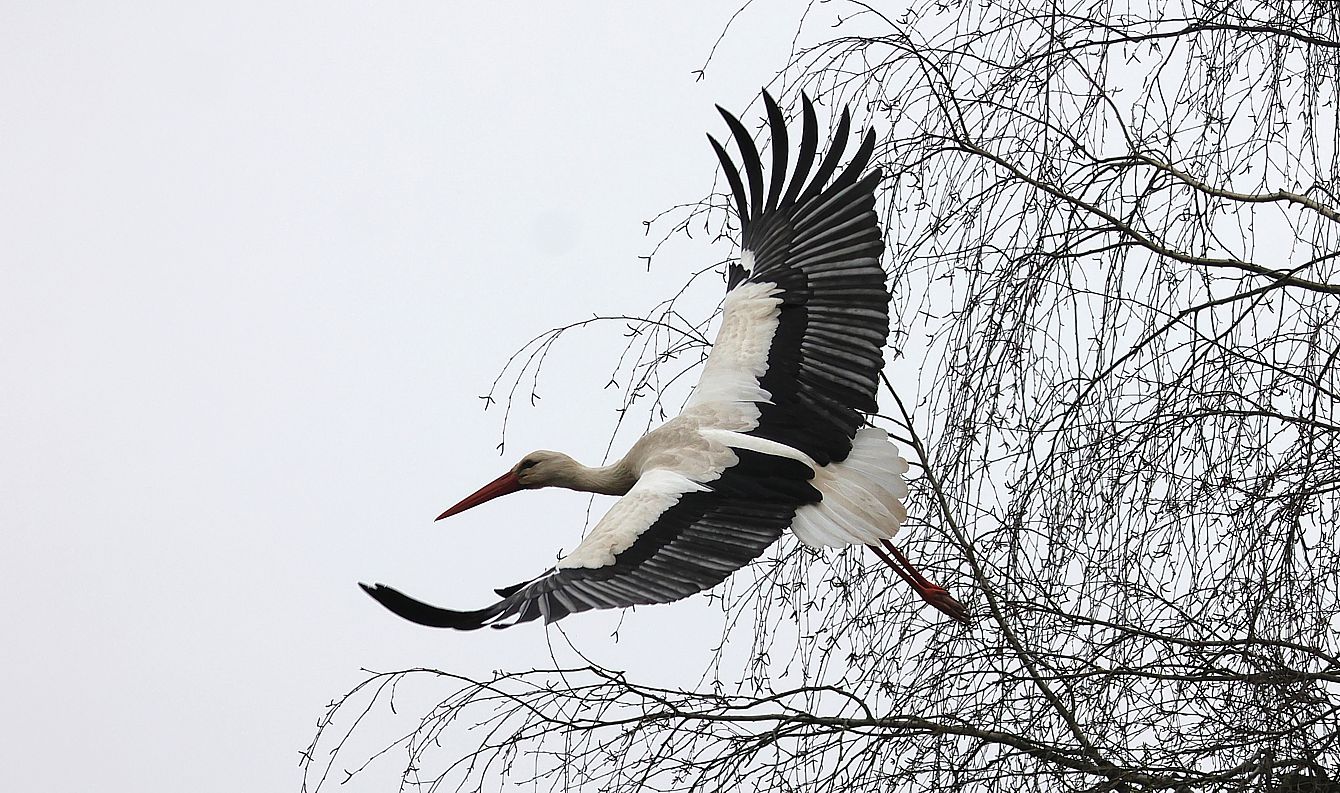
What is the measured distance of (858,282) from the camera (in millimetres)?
4309

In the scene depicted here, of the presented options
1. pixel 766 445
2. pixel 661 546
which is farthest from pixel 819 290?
pixel 661 546

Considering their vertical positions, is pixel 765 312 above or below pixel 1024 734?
above

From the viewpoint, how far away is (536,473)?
4266 millimetres

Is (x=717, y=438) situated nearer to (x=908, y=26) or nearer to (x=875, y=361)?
(x=875, y=361)

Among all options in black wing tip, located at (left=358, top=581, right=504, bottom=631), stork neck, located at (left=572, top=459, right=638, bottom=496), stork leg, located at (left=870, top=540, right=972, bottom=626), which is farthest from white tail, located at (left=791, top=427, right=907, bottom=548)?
black wing tip, located at (left=358, top=581, right=504, bottom=631)

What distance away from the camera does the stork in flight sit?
3.29 metres

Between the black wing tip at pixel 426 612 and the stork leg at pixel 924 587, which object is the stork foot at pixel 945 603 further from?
the black wing tip at pixel 426 612

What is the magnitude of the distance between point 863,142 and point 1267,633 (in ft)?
5.42

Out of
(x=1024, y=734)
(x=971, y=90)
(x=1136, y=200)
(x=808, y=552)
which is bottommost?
(x=1024, y=734)

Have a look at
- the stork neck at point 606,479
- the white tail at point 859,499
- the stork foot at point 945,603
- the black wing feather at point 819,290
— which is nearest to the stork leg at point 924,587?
the stork foot at point 945,603

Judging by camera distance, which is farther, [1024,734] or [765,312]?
[765,312]

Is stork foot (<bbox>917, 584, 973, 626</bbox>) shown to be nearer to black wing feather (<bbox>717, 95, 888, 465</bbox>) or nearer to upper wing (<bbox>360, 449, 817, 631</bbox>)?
upper wing (<bbox>360, 449, 817, 631</bbox>)

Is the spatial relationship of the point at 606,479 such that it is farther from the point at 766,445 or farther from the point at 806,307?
the point at 806,307

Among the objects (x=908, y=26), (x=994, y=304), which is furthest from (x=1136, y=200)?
(x=908, y=26)
